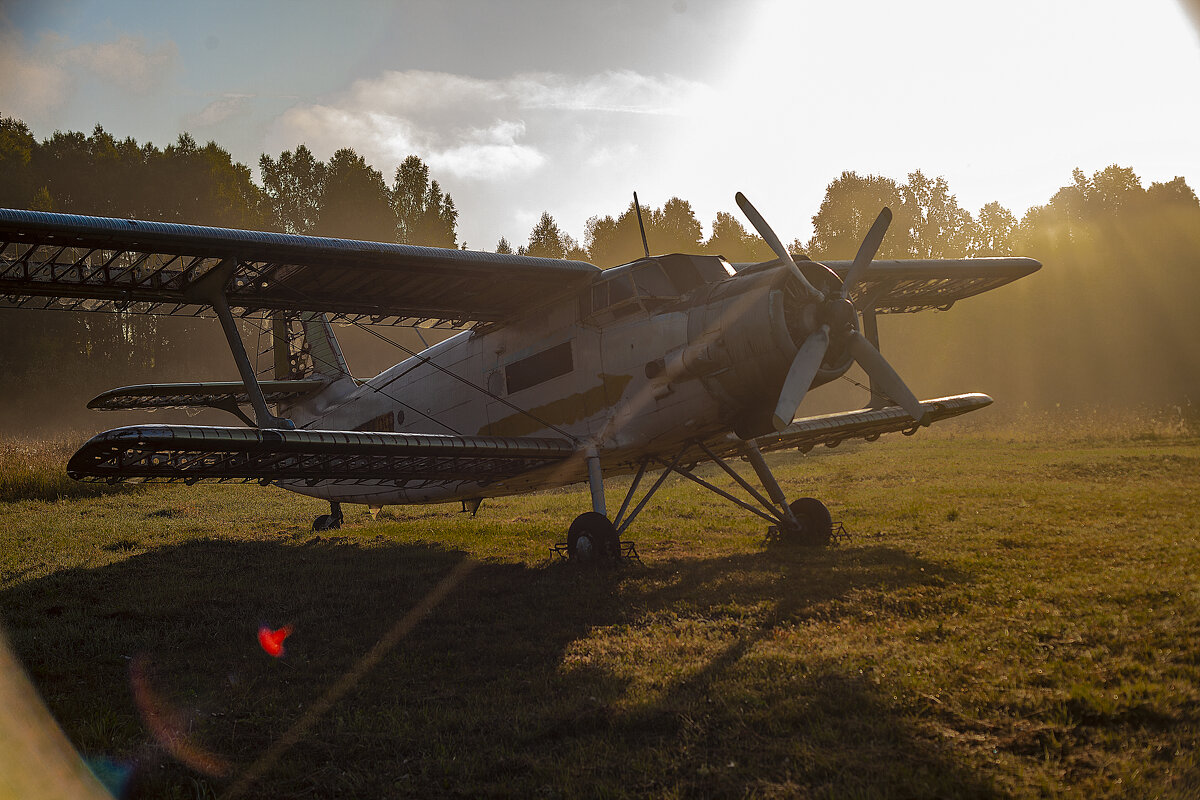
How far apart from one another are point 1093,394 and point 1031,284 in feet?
31.4

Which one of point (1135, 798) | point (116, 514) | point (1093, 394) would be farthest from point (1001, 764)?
point (1093, 394)

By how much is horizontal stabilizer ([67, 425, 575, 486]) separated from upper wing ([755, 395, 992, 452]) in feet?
13.2

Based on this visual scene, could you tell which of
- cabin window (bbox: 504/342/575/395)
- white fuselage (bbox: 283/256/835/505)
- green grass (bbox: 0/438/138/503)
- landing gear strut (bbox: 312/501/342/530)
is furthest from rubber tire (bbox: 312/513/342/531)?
green grass (bbox: 0/438/138/503)

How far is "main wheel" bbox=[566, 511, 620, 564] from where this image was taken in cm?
926

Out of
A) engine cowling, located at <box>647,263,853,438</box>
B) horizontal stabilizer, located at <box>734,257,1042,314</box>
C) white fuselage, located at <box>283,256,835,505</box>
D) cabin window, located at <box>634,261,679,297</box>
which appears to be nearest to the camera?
engine cowling, located at <box>647,263,853,438</box>

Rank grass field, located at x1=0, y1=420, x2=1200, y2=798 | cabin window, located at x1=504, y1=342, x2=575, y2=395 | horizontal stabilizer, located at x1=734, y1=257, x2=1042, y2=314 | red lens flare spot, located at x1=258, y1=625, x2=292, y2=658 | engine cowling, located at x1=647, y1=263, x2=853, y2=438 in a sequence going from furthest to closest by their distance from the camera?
horizontal stabilizer, located at x1=734, y1=257, x2=1042, y2=314, cabin window, located at x1=504, y1=342, x2=575, y2=395, engine cowling, located at x1=647, y1=263, x2=853, y2=438, red lens flare spot, located at x1=258, y1=625, x2=292, y2=658, grass field, located at x1=0, y1=420, x2=1200, y2=798

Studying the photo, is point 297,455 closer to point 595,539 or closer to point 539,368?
point 539,368

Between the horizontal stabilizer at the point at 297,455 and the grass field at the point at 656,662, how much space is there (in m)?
1.47

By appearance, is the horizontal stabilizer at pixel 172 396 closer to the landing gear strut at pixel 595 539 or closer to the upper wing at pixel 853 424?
the landing gear strut at pixel 595 539

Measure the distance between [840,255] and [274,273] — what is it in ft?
226

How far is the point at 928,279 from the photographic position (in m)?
13.9

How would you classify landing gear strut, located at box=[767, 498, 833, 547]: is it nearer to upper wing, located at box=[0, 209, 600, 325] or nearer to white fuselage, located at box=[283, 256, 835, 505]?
white fuselage, located at box=[283, 256, 835, 505]

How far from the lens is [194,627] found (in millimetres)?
7566

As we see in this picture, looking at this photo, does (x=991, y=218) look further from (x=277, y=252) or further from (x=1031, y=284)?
(x=277, y=252)
